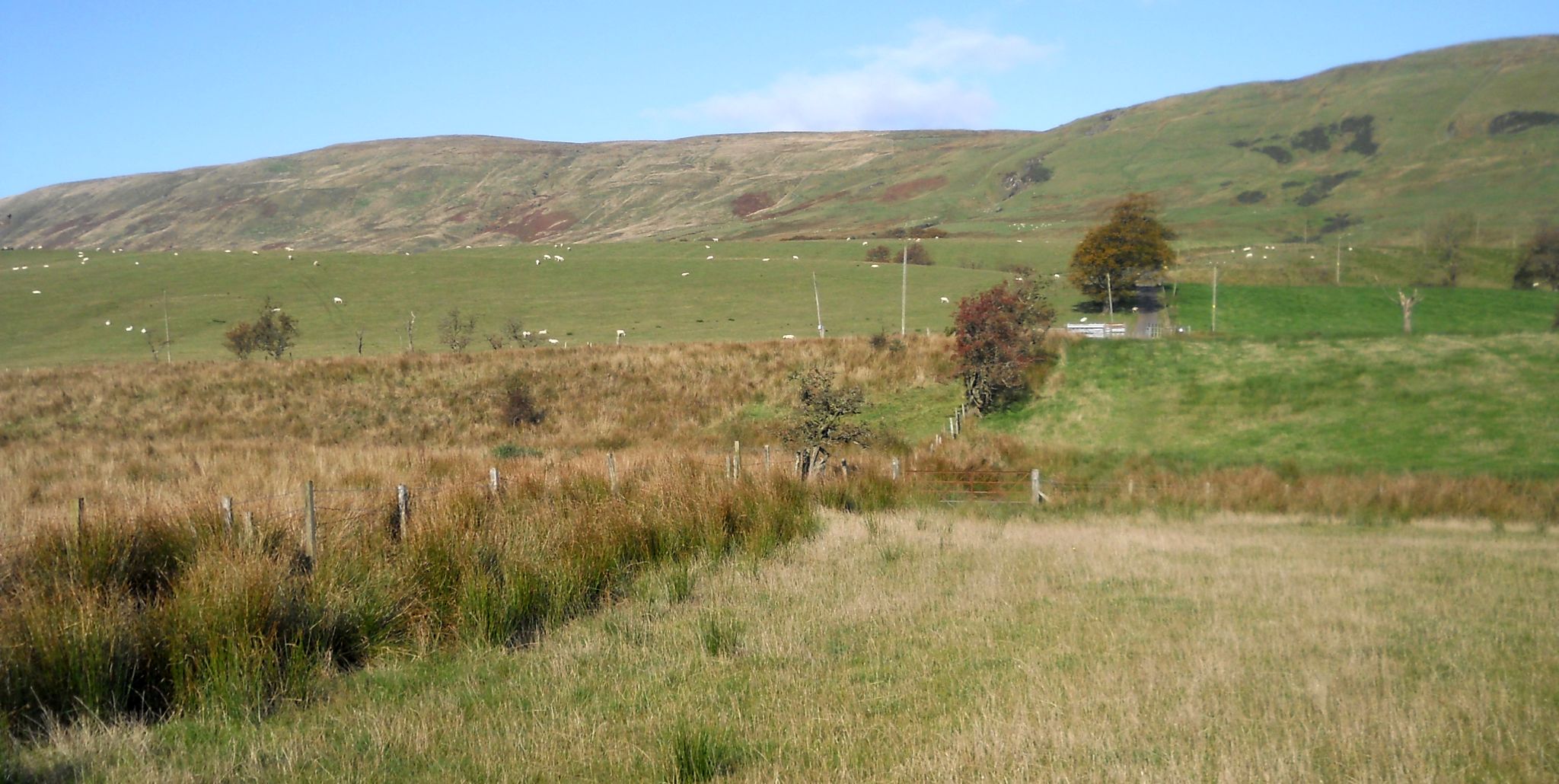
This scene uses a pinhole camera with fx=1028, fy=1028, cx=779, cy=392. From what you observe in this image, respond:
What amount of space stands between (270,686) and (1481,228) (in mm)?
117995

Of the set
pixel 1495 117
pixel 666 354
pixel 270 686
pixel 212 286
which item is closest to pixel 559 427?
pixel 666 354

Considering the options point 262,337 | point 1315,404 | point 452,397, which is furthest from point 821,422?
point 262,337

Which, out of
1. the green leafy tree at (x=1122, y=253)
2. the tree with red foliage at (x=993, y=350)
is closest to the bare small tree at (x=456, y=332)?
the tree with red foliage at (x=993, y=350)

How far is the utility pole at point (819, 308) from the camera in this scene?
176ft

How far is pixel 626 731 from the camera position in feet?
19.1

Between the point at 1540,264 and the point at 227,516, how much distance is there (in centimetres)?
8278

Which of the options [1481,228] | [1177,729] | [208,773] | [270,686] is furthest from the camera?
[1481,228]

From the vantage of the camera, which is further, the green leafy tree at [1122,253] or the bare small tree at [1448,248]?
the bare small tree at [1448,248]

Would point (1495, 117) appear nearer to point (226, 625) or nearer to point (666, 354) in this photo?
point (666, 354)

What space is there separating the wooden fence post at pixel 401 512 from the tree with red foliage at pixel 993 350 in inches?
1218

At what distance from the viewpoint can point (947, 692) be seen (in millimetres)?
6551

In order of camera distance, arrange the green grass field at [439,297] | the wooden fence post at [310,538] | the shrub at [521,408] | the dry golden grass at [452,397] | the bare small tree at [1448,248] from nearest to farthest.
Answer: the wooden fence post at [310,538], the dry golden grass at [452,397], the shrub at [521,408], the green grass field at [439,297], the bare small tree at [1448,248]

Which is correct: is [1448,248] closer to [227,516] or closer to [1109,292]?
[1109,292]

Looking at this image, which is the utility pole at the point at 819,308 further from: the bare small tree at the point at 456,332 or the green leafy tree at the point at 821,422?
the green leafy tree at the point at 821,422
